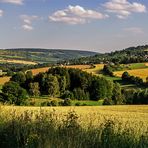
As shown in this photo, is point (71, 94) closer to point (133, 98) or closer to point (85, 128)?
point (133, 98)

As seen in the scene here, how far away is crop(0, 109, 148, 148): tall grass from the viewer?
7.51m

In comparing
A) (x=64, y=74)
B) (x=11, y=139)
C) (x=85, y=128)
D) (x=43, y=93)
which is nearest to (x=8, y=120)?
(x=11, y=139)

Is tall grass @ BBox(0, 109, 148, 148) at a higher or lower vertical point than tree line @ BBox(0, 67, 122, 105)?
higher

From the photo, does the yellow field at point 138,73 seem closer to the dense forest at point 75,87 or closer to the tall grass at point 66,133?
the dense forest at point 75,87

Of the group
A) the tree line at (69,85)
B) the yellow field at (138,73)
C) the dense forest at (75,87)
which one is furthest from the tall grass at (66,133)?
the yellow field at (138,73)

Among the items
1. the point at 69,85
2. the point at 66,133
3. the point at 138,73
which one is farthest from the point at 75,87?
the point at 66,133

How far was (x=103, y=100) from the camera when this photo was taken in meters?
90.9

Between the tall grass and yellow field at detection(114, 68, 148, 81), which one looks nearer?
the tall grass

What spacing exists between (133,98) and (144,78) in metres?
16.9

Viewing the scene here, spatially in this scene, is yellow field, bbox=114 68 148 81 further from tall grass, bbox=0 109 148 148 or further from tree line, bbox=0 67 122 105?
tall grass, bbox=0 109 148 148

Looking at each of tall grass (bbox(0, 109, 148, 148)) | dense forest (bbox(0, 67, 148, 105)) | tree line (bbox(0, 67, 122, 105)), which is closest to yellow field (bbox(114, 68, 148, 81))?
dense forest (bbox(0, 67, 148, 105))

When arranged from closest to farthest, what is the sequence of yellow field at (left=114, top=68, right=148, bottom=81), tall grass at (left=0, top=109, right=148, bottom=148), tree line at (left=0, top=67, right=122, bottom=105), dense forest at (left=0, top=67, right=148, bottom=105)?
tall grass at (left=0, top=109, right=148, bottom=148) → dense forest at (left=0, top=67, right=148, bottom=105) → tree line at (left=0, top=67, right=122, bottom=105) → yellow field at (left=114, top=68, right=148, bottom=81)

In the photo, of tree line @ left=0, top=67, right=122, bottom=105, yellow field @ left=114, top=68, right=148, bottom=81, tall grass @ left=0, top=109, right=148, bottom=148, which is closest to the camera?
tall grass @ left=0, top=109, right=148, bottom=148

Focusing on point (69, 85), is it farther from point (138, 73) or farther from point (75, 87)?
point (138, 73)
